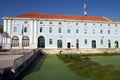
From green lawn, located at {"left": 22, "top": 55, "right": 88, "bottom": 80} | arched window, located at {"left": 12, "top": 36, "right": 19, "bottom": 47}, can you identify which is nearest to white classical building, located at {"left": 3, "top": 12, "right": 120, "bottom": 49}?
arched window, located at {"left": 12, "top": 36, "right": 19, "bottom": 47}

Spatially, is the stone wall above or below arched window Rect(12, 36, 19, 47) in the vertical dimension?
below

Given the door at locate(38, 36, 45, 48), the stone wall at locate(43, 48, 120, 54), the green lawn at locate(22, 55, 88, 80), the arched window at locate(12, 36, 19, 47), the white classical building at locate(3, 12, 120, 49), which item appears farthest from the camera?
the door at locate(38, 36, 45, 48)

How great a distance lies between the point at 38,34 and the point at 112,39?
59.1ft

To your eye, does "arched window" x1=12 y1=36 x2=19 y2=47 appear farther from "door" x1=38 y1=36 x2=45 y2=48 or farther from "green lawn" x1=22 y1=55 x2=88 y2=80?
"green lawn" x1=22 y1=55 x2=88 y2=80

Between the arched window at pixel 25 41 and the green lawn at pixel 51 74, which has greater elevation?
the arched window at pixel 25 41

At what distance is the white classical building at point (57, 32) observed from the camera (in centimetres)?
4603

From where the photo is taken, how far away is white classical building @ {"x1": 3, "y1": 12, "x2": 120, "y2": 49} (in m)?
46.0

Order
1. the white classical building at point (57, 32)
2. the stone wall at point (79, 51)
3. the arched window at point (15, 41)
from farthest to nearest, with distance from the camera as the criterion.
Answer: the white classical building at point (57, 32) → the arched window at point (15, 41) → the stone wall at point (79, 51)

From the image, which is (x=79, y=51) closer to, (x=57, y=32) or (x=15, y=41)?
(x=57, y=32)

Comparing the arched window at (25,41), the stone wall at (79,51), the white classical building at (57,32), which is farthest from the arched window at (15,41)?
the stone wall at (79,51)

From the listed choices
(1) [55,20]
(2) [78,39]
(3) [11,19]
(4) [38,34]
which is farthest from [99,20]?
(3) [11,19]

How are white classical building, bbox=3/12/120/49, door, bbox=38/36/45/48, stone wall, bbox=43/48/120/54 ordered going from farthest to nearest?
door, bbox=38/36/45/48 < white classical building, bbox=3/12/120/49 < stone wall, bbox=43/48/120/54

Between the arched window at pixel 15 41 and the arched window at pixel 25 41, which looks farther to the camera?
the arched window at pixel 25 41

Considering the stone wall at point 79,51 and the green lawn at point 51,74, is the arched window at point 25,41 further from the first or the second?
the green lawn at point 51,74
